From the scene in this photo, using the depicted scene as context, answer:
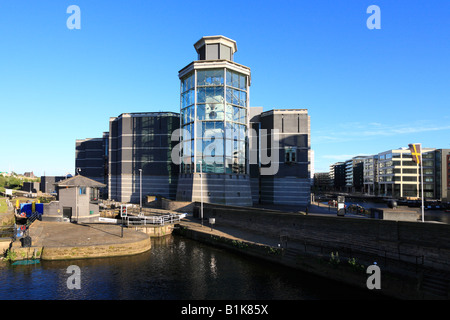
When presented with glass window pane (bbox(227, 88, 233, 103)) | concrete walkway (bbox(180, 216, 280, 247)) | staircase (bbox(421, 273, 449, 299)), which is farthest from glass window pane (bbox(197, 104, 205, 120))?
staircase (bbox(421, 273, 449, 299))

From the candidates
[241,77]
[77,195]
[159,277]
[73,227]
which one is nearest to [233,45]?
[241,77]

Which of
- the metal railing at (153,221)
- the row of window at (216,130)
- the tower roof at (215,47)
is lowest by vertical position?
the metal railing at (153,221)

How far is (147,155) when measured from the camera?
65.6 m

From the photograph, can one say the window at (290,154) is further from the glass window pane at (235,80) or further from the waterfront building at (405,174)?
the waterfront building at (405,174)

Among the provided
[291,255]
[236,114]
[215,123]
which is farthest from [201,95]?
[291,255]

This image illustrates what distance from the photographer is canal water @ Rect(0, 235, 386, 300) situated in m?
16.8

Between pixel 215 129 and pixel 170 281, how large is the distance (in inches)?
1435

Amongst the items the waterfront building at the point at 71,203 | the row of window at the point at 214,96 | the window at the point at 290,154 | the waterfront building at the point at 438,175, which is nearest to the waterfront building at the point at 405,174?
the waterfront building at the point at 438,175

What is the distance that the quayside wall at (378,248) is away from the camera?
1638 cm

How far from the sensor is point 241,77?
55.6 metres

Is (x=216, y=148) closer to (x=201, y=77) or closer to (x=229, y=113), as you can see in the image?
(x=229, y=113)

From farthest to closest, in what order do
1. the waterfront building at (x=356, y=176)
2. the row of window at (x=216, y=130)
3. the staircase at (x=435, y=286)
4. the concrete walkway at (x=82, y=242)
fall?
the waterfront building at (x=356, y=176), the row of window at (x=216, y=130), the concrete walkway at (x=82, y=242), the staircase at (x=435, y=286)

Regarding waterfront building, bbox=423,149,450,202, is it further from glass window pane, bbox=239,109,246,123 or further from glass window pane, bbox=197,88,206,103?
glass window pane, bbox=197,88,206,103
